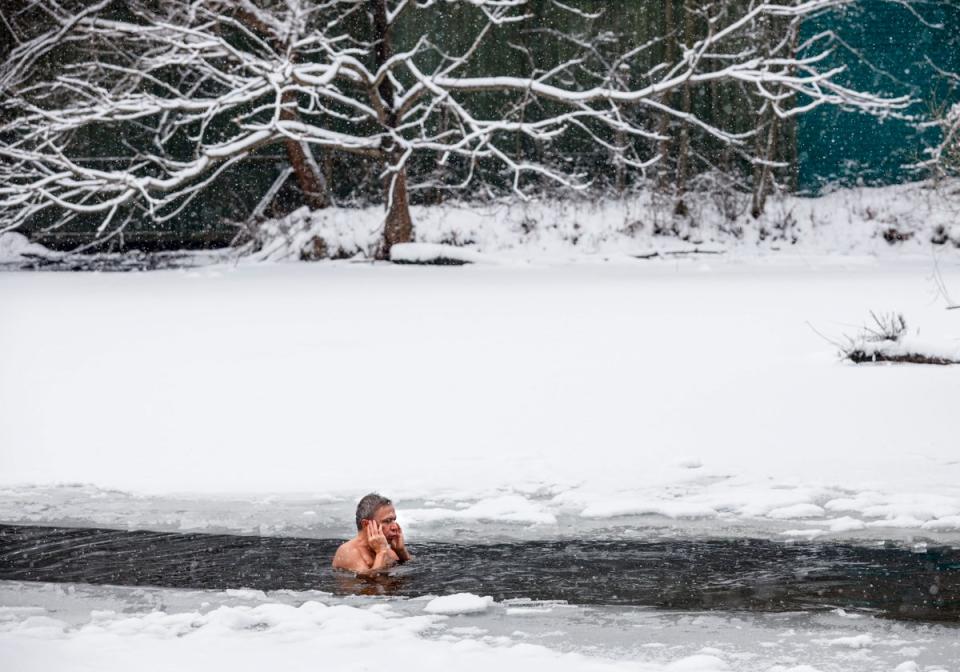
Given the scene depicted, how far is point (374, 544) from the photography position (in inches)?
205

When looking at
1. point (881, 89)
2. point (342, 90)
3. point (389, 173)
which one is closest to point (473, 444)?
point (389, 173)

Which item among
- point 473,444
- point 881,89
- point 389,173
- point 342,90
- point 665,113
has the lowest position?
point 473,444

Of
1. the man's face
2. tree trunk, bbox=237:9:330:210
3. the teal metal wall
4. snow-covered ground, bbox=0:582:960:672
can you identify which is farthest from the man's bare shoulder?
the teal metal wall

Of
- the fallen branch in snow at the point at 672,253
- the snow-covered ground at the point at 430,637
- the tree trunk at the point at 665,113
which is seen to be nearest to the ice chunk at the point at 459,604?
the snow-covered ground at the point at 430,637

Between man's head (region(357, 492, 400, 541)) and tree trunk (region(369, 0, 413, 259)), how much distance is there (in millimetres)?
10610

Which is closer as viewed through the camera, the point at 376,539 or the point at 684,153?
the point at 376,539

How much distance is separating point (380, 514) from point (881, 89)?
47.7ft

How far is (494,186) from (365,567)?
12.8m

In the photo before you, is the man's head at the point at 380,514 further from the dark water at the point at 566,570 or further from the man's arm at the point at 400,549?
the dark water at the point at 566,570

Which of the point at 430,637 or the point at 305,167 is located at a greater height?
the point at 305,167

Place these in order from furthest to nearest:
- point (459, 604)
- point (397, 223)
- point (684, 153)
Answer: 1. point (684, 153)
2. point (397, 223)
3. point (459, 604)

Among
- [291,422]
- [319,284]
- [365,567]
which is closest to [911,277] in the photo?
[319,284]

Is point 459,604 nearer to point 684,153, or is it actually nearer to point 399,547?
point 399,547

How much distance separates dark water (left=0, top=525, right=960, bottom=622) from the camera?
15.5 ft
